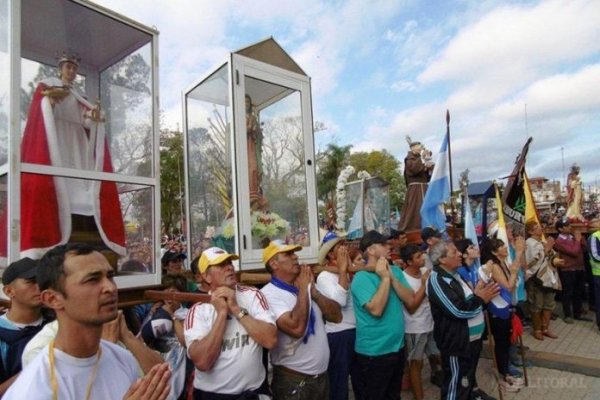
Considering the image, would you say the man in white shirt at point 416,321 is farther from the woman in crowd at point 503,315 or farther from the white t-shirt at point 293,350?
the white t-shirt at point 293,350

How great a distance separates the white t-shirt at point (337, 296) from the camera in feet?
12.4

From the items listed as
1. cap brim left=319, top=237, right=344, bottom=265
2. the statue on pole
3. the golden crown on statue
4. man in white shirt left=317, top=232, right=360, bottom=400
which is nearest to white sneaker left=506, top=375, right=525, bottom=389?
man in white shirt left=317, top=232, right=360, bottom=400

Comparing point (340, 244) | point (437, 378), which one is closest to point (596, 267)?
point (437, 378)

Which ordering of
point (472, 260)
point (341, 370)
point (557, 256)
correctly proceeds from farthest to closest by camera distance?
point (557, 256) < point (472, 260) < point (341, 370)

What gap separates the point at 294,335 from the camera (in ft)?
9.16

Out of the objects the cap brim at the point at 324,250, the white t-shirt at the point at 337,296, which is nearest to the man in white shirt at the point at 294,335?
the white t-shirt at the point at 337,296

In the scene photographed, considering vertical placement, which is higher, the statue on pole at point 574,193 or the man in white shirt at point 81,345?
the statue on pole at point 574,193

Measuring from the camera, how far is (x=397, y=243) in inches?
262

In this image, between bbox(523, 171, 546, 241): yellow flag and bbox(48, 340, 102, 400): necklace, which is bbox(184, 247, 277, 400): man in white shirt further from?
bbox(523, 171, 546, 241): yellow flag

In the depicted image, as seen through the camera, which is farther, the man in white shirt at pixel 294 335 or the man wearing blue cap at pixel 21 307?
the man in white shirt at pixel 294 335

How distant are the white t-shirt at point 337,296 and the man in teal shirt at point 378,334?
102 mm

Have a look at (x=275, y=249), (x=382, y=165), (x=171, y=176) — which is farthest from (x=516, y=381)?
(x=382, y=165)

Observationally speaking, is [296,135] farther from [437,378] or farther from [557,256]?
[557,256]

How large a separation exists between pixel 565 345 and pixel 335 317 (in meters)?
4.60
